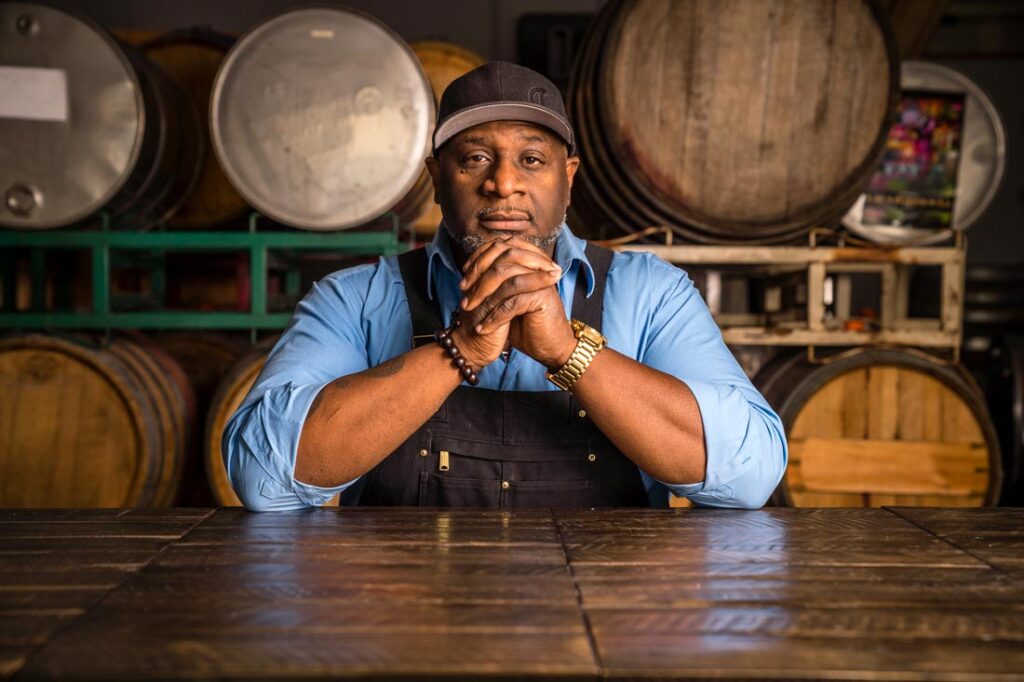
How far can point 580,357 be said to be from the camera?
1.65 m

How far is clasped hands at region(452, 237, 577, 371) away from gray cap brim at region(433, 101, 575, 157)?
0.40m

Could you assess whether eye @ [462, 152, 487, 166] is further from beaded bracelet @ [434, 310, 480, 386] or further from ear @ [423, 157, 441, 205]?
beaded bracelet @ [434, 310, 480, 386]

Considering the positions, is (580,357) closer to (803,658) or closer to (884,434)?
(803,658)

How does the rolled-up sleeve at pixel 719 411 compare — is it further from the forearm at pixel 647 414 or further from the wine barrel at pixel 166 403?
the wine barrel at pixel 166 403

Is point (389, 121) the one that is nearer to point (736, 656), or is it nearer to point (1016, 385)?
point (736, 656)

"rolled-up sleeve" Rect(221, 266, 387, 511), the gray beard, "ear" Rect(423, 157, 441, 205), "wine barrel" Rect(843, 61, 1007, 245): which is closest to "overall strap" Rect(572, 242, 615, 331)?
the gray beard

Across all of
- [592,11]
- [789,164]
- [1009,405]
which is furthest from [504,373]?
[592,11]

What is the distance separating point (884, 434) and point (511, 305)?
2022 millimetres

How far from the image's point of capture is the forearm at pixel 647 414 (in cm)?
164

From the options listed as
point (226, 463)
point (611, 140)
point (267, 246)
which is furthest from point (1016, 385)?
point (226, 463)

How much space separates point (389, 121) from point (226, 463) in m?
1.62

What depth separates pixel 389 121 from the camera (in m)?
3.03

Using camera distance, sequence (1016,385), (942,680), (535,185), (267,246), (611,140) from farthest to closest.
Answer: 1. (1016,385)
2. (267,246)
3. (611,140)
4. (535,185)
5. (942,680)

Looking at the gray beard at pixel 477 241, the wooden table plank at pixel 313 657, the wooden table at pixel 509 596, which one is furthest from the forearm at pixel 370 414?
the wooden table plank at pixel 313 657
